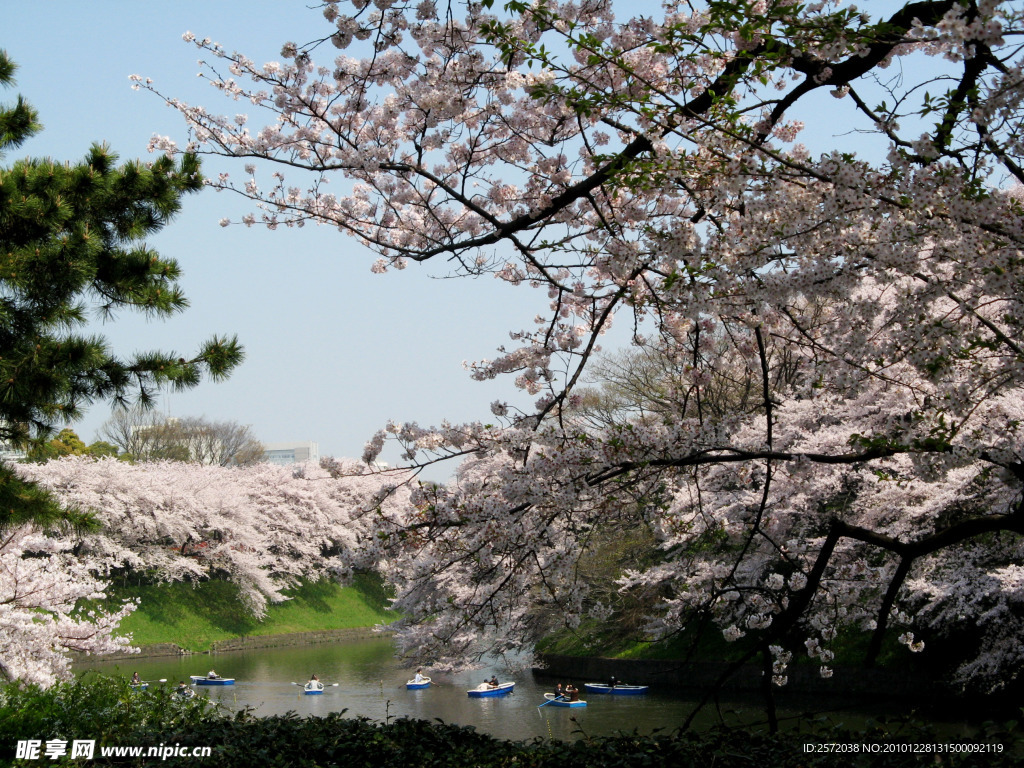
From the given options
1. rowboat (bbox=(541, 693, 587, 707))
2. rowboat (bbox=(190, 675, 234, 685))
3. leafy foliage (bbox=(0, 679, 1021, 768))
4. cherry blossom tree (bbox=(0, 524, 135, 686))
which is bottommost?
rowboat (bbox=(541, 693, 587, 707))

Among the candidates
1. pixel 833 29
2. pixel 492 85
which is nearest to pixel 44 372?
pixel 492 85

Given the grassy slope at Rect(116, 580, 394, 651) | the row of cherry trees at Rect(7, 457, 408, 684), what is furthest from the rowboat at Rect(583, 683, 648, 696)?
the grassy slope at Rect(116, 580, 394, 651)

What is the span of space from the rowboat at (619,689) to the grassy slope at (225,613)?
13.2 metres

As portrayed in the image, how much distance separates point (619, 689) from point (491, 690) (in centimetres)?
239

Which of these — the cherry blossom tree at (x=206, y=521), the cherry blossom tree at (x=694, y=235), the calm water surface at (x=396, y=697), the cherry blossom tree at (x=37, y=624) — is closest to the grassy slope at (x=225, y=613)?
the cherry blossom tree at (x=206, y=521)

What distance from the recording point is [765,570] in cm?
1330

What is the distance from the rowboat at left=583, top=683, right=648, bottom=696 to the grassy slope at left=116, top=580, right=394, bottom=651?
1322cm

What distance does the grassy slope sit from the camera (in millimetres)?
23266

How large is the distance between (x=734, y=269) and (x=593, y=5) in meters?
2.62

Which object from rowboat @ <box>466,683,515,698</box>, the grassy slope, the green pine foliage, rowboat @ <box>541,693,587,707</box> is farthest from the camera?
the grassy slope

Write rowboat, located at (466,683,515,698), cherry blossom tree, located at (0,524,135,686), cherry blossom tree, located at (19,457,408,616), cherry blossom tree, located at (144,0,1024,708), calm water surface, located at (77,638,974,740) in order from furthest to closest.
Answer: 1. cherry blossom tree, located at (19,457,408,616)
2. rowboat, located at (466,683,515,698)
3. calm water surface, located at (77,638,974,740)
4. cherry blossom tree, located at (0,524,135,686)
5. cherry blossom tree, located at (144,0,1024,708)

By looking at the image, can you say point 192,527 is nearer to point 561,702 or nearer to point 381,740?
point 561,702

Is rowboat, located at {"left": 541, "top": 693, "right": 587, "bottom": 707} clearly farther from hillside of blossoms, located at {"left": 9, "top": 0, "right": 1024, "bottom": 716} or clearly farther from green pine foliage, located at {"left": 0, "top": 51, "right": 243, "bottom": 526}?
green pine foliage, located at {"left": 0, "top": 51, "right": 243, "bottom": 526}

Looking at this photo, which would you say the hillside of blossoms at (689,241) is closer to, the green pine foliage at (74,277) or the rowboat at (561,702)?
the green pine foliage at (74,277)
